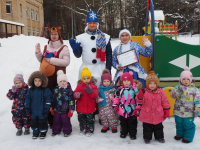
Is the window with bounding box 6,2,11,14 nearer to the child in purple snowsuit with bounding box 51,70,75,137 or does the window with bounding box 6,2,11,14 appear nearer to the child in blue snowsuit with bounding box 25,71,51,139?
A: the child in blue snowsuit with bounding box 25,71,51,139

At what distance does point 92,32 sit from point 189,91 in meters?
1.99

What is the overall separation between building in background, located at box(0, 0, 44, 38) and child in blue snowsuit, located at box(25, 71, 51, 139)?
51.0 ft

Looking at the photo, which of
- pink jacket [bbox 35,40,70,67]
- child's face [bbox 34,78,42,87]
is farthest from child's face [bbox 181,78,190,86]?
child's face [bbox 34,78,42,87]

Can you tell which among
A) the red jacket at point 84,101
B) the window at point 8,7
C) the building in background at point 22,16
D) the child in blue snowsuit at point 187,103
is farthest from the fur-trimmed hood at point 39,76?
the window at point 8,7

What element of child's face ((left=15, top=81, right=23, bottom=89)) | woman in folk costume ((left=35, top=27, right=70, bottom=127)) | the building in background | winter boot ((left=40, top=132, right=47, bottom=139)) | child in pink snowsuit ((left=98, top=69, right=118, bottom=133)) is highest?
the building in background

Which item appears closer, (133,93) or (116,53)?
(133,93)

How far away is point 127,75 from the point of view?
3.29 m

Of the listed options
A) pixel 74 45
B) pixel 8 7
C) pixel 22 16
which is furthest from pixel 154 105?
pixel 22 16

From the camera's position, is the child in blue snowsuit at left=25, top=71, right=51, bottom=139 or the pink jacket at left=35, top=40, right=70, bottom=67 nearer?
the child in blue snowsuit at left=25, top=71, right=51, bottom=139

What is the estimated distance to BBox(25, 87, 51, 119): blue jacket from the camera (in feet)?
11.1

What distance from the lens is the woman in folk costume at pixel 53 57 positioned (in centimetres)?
364

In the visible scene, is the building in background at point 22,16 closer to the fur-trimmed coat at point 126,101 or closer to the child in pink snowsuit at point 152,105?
the fur-trimmed coat at point 126,101

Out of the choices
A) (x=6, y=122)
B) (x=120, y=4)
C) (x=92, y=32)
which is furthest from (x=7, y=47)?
(x=120, y=4)

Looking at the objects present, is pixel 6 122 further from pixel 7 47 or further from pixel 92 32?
pixel 7 47
